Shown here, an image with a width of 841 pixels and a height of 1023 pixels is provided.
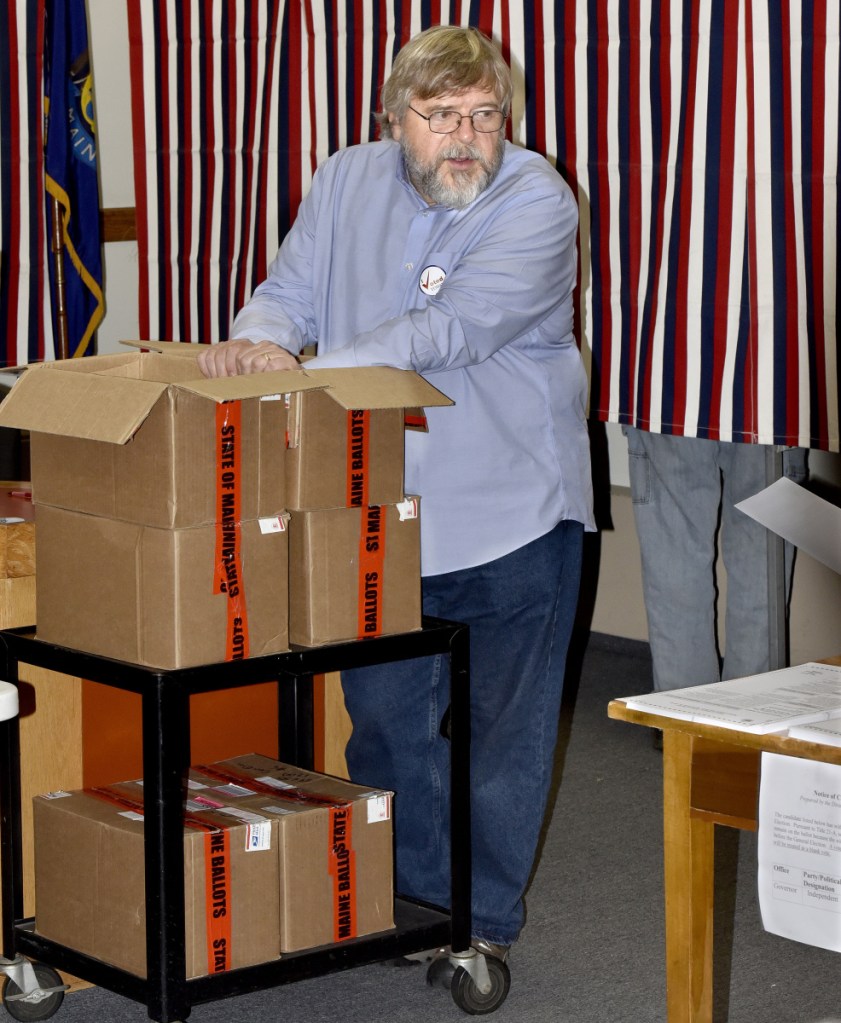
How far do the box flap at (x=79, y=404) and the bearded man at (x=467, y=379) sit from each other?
0.65ft

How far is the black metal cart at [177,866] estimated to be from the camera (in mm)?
1892

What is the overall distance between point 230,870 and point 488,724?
481mm

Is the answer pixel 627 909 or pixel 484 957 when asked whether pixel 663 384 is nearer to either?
pixel 627 909

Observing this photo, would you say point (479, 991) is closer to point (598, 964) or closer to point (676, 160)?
point (598, 964)

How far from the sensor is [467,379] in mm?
2162

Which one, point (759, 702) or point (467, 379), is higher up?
point (467, 379)

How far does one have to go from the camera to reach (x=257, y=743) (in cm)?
248

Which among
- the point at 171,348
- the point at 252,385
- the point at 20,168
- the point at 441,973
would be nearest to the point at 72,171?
the point at 20,168

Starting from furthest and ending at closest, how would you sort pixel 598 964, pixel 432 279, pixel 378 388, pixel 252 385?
pixel 598 964 → pixel 432 279 → pixel 378 388 → pixel 252 385

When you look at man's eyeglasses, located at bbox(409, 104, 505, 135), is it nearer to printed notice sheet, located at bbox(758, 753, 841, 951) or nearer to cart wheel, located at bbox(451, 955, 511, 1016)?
printed notice sheet, located at bbox(758, 753, 841, 951)

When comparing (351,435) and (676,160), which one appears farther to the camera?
(676,160)

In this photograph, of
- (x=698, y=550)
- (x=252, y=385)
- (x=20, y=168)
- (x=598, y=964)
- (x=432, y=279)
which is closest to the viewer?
(x=252, y=385)

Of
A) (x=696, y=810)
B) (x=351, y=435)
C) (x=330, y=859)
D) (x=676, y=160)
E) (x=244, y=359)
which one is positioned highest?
(x=676, y=160)

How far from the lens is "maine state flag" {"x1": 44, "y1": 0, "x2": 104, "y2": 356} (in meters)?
4.20
